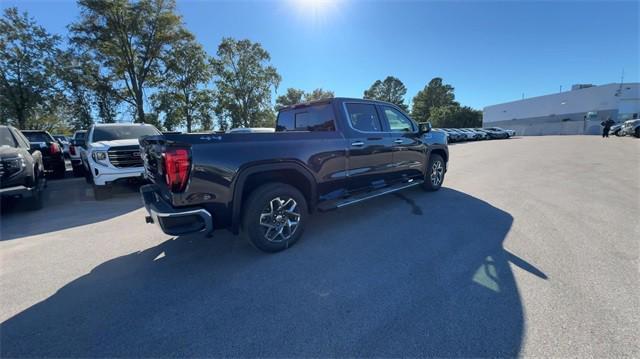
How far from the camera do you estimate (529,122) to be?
56875 mm

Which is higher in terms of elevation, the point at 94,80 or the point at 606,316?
the point at 94,80

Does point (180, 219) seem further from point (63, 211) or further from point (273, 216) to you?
point (63, 211)

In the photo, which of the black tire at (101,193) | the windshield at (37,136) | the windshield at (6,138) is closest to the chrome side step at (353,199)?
the black tire at (101,193)

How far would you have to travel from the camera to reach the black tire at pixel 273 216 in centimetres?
307

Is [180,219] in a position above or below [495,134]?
below

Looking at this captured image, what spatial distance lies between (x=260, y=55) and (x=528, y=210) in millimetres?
34486

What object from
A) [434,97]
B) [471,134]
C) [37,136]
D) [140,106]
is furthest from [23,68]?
[434,97]

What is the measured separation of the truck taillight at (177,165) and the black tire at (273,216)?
0.74 meters

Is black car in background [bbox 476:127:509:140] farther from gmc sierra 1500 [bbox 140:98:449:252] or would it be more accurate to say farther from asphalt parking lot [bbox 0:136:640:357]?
gmc sierra 1500 [bbox 140:98:449:252]

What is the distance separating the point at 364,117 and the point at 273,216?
7.48ft

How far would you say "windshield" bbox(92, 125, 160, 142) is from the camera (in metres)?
6.93

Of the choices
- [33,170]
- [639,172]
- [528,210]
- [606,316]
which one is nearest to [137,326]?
[606,316]

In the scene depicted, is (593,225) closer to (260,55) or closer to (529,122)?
(260,55)

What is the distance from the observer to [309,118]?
434cm
